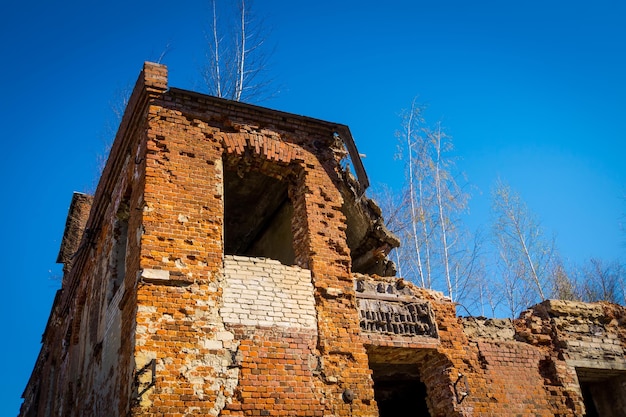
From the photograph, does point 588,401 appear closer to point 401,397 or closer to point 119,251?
point 401,397

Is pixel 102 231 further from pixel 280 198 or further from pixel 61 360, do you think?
pixel 61 360

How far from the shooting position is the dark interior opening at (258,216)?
10.4 m

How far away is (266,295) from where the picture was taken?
762 cm

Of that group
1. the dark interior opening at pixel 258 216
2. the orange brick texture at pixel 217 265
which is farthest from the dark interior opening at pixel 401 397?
the orange brick texture at pixel 217 265

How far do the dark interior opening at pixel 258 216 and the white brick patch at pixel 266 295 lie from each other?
1904 mm

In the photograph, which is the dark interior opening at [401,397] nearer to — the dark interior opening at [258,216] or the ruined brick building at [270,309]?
the ruined brick building at [270,309]

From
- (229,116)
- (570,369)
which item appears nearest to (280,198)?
(229,116)

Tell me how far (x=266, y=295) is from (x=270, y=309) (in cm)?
22

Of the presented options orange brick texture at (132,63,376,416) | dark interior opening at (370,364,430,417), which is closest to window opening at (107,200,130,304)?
orange brick texture at (132,63,376,416)

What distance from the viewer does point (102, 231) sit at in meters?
10.9

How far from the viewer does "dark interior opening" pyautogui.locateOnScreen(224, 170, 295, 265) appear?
409 inches

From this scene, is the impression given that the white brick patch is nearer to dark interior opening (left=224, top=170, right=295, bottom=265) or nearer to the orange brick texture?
the orange brick texture

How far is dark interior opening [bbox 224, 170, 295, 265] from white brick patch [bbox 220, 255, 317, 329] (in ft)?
6.25

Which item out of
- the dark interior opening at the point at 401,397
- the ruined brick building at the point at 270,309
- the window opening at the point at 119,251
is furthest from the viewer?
the dark interior opening at the point at 401,397
